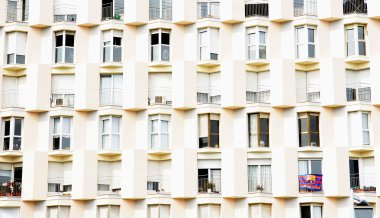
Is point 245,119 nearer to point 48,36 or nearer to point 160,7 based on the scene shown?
point 160,7

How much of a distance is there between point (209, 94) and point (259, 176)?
6.50m

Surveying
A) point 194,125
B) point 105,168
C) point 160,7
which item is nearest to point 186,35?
point 160,7

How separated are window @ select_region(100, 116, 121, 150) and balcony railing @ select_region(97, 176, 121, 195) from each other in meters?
2.03

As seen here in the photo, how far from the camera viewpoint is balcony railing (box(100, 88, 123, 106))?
54.7 m

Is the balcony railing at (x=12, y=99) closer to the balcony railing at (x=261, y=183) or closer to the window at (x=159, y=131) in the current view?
the window at (x=159, y=131)

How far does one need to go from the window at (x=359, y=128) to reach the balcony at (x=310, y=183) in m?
3.21

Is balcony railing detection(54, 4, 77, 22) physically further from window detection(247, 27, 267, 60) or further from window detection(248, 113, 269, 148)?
window detection(248, 113, 269, 148)

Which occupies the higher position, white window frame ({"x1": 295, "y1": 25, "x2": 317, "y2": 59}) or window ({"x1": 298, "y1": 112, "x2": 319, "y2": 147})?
white window frame ({"x1": 295, "y1": 25, "x2": 317, "y2": 59})

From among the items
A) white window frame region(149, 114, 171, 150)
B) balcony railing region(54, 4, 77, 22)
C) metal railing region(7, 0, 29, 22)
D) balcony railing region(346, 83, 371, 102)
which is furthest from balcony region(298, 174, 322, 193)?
metal railing region(7, 0, 29, 22)

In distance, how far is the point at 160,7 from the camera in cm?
5609

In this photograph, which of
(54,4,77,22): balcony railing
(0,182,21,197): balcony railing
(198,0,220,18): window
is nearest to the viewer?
(0,182,21,197): balcony railing

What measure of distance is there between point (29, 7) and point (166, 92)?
11.2 m

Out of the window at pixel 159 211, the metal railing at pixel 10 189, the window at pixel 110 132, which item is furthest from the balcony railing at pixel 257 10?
the metal railing at pixel 10 189

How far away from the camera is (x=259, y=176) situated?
173 ft
